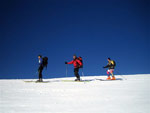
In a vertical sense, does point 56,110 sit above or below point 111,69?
below

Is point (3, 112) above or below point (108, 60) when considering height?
below

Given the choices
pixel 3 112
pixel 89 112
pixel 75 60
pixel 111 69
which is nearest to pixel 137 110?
pixel 89 112

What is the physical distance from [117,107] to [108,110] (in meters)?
0.30

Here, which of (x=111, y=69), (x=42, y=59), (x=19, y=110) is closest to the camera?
(x=19, y=110)

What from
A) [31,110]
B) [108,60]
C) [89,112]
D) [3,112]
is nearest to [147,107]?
[89,112]

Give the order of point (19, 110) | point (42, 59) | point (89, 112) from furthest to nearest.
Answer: point (42, 59) → point (19, 110) → point (89, 112)

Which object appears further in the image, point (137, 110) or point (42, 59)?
point (42, 59)

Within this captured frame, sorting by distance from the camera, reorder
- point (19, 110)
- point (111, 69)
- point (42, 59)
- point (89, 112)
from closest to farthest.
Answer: point (89, 112) < point (19, 110) < point (42, 59) < point (111, 69)

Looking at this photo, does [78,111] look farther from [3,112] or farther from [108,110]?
[3,112]

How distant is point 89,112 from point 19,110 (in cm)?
133

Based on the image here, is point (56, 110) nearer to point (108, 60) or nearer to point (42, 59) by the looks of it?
point (42, 59)

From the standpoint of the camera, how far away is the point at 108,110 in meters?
2.96

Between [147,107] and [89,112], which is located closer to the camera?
[89,112]

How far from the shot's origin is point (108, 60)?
1290cm
